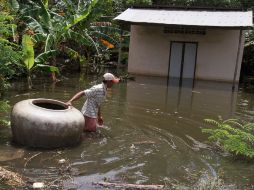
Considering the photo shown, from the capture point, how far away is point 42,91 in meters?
14.2

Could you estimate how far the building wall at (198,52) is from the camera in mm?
20078

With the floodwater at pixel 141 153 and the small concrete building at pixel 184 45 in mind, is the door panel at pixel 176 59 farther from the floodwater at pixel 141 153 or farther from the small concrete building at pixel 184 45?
the floodwater at pixel 141 153

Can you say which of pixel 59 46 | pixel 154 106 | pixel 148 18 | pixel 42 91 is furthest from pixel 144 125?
pixel 148 18

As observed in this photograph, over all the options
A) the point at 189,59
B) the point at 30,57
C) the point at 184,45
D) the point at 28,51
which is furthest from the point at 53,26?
the point at 189,59

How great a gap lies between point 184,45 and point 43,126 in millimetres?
14590

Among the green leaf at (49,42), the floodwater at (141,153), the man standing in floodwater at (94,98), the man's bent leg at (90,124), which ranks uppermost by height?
the green leaf at (49,42)

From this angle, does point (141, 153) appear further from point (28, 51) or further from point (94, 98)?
point (28, 51)

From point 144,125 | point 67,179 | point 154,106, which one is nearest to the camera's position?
point 67,179

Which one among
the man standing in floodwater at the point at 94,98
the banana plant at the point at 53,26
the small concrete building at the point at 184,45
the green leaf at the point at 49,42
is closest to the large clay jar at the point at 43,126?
the man standing in floodwater at the point at 94,98

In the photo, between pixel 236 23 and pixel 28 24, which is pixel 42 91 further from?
pixel 236 23

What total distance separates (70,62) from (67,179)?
15368 millimetres

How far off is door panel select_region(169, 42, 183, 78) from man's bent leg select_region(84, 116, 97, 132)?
12965 mm

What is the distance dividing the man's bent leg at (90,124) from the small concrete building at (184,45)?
1108 centimetres

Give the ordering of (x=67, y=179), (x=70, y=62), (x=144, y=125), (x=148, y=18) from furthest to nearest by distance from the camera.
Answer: (x=70, y=62)
(x=148, y=18)
(x=144, y=125)
(x=67, y=179)
